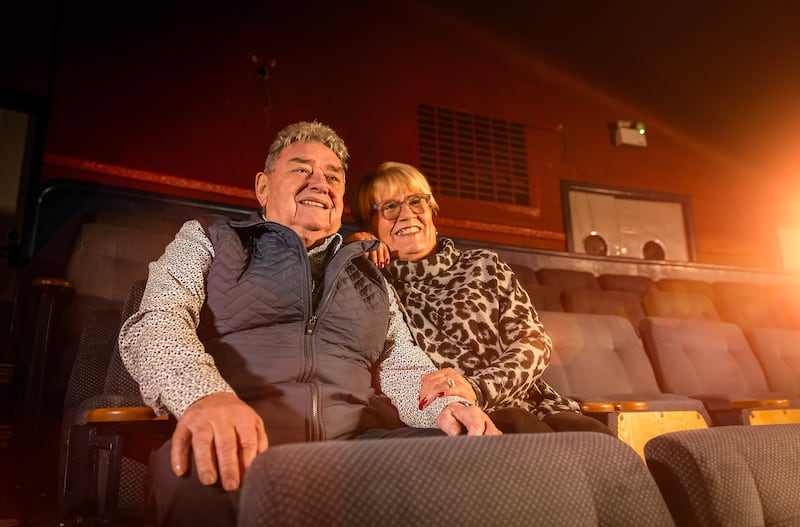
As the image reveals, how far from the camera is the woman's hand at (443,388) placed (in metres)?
0.97

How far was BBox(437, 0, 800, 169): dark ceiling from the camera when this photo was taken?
12.2ft

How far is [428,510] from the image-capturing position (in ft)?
1.40

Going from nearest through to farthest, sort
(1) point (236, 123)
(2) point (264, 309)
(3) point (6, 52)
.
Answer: (2) point (264, 309), (3) point (6, 52), (1) point (236, 123)

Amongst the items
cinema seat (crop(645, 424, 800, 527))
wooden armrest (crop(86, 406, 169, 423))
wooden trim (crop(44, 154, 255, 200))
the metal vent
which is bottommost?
cinema seat (crop(645, 424, 800, 527))

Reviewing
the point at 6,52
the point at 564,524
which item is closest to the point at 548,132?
the point at 6,52

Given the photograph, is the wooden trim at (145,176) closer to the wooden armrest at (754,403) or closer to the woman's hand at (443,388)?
the woman's hand at (443,388)

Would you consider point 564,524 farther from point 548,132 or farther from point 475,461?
point 548,132

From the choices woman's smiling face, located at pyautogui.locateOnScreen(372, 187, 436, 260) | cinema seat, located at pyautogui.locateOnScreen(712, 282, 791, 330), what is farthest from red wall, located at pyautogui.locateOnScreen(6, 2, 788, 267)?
woman's smiling face, located at pyautogui.locateOnScreen(372, 187, 436, 260)

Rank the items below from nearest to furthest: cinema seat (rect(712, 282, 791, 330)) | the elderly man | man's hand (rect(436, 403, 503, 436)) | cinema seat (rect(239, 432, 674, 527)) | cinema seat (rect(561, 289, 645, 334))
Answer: cinema seat (rect(239, 432, 674, 527)), the elderly man, man's hand (rect(436, 403, 503, 436)), cinema seat (rect(561, 289, 645, 334)), cinema seat (rect(712, 282, 791, 330))

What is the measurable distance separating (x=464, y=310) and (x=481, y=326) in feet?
0.19

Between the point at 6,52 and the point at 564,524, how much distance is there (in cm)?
327

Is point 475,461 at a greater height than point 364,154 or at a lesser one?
lesser

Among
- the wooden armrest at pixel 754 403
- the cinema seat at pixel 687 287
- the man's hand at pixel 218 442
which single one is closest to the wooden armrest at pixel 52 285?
the man's hand at pixel 218 442

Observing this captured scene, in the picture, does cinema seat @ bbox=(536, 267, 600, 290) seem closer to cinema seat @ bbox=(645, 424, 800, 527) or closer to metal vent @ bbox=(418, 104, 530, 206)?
metal vent @ bbox=(418, 104, 530, 206)
